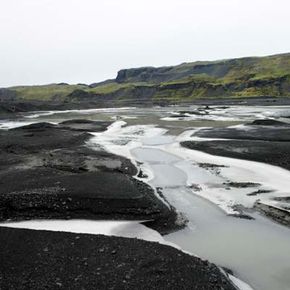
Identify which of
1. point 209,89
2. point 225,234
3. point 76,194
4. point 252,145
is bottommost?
point 209,89

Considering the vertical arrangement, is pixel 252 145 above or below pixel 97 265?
below

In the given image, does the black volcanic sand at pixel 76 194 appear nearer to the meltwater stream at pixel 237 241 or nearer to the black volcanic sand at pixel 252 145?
the meltwater stream at pixel 237 241

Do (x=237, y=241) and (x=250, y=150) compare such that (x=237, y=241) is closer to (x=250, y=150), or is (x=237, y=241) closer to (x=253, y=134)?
(x=250, y=150)

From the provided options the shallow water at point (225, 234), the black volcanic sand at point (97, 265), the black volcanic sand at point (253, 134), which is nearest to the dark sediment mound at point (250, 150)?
the shallow water at point (225, 234)

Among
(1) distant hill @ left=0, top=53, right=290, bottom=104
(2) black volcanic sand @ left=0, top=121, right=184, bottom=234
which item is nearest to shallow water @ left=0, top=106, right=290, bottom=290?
(2) black volcanic sand @ left=0, top=121, right=184, bottom=234

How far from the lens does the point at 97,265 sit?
12.5 m

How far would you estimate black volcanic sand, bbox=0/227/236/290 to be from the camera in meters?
11.5

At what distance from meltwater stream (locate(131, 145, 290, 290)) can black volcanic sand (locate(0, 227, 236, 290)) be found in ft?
4.74

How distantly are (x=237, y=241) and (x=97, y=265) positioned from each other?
593 centimetres

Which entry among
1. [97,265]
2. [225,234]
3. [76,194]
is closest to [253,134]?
[76,194]

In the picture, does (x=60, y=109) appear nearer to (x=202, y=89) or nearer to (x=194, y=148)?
(x=202, y=89)

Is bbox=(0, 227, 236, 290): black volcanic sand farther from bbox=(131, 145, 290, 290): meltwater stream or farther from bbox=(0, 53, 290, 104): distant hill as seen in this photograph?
bbox=(0, 53, 290, 104): distant hill

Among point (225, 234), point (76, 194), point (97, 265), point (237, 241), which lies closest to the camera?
point (97, 265)

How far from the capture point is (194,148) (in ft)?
124
